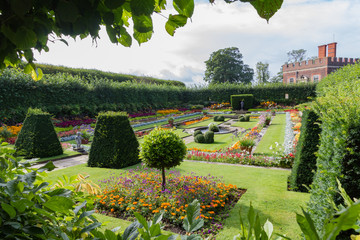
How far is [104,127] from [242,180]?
479cm

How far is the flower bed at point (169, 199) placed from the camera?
409 centimetres

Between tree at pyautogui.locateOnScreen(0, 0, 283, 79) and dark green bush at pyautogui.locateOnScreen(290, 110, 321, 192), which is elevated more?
tree at pyautogui.locateOnScreen(0, 0, 283, 79)

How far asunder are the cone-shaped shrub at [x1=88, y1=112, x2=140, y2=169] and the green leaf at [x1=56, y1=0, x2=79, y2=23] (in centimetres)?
673

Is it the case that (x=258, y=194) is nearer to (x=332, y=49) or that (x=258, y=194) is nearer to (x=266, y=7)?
(x=266, y=7)

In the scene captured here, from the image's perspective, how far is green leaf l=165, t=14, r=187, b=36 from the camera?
1067mm

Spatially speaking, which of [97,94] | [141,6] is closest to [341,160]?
[141,6]

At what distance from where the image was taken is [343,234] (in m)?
2.45

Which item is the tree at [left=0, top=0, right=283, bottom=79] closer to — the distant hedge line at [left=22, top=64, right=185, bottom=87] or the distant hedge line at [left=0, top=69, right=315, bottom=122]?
the distant hedge line at [left=0, top=69, right=315, bottom=122]

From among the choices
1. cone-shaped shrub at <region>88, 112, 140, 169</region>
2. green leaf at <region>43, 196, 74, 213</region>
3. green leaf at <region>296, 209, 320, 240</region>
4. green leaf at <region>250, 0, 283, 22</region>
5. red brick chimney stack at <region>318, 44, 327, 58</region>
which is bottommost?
cone-shaped shrub at <region>88, 112, 140, 169</region>

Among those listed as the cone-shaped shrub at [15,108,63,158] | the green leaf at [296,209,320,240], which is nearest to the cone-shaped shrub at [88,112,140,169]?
the cone-shaped shrub at [15,108,63,158]

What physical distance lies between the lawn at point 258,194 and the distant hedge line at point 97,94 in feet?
35.4

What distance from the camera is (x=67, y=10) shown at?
34.9 inches

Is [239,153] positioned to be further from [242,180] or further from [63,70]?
[63,70]

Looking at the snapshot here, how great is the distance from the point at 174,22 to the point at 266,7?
44cm
